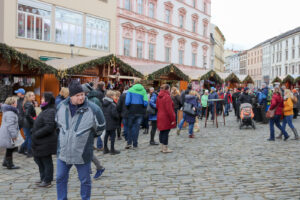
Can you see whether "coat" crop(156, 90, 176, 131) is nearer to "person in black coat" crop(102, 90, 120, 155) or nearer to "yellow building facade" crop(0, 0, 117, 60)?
"person in black coat" crop(102, 90, 120, 155)

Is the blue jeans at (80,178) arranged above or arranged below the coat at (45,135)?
below

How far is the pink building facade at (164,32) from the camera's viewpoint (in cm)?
2848

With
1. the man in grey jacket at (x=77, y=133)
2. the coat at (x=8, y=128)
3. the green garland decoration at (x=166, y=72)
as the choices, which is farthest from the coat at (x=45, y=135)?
the green garland decoration at (x=166, y=72)

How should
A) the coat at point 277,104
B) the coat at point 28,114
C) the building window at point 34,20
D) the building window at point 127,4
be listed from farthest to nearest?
the building window at point 127,4 → the building window at point 34,20 → the coat at point 277,104 → the coat at point 28,114

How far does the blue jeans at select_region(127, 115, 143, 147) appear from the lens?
894cm

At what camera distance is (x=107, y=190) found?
527 centimetres

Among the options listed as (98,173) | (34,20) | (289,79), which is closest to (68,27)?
(34,20)

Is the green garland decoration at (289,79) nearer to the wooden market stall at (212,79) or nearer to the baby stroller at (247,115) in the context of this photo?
the wooden market stall at (212,79)

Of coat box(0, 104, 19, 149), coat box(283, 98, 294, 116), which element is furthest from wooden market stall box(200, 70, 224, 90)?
coat box(0, 104, 19, 149)


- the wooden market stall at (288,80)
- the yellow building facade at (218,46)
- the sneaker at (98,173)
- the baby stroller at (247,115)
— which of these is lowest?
the sneaker at (98,173)

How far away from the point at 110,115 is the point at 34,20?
13554mm

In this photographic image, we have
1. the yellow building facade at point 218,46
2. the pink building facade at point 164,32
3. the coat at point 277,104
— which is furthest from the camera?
the yellow building facade at point 218,46

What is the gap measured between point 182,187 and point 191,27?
115ft

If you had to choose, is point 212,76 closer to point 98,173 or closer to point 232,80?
point 232,80
